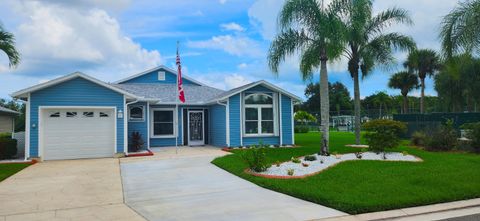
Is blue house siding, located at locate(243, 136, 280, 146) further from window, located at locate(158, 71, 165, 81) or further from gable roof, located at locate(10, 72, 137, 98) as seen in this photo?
window, located at locate(158, 71, 165, 81)

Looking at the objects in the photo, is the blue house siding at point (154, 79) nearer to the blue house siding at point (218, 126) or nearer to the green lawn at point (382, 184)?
the blue house siding at point (218, 126)

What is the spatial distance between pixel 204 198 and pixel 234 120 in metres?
10.8

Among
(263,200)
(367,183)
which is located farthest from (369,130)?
(263,200)

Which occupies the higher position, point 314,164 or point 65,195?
point 314,164

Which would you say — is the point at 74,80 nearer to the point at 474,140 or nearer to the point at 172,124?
the point at 172,124

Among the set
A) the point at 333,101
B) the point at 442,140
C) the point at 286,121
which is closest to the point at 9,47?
the point at 286,121

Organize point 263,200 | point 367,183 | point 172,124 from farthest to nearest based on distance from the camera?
point 172,124
point 367,183
point 263,200

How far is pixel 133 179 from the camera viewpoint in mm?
9820

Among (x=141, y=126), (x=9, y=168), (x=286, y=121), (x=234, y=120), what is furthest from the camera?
(x=286, y=121)

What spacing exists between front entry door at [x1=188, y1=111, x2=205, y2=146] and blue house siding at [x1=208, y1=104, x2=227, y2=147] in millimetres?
531

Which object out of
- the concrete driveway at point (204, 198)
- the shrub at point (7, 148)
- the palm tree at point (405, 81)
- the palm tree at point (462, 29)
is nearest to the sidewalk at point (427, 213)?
the concrete driveway at point (204, 198)

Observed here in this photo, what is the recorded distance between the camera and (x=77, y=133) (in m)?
15.0

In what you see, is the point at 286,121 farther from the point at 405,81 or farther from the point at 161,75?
the point at 405,81

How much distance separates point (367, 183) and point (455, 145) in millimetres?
9465
